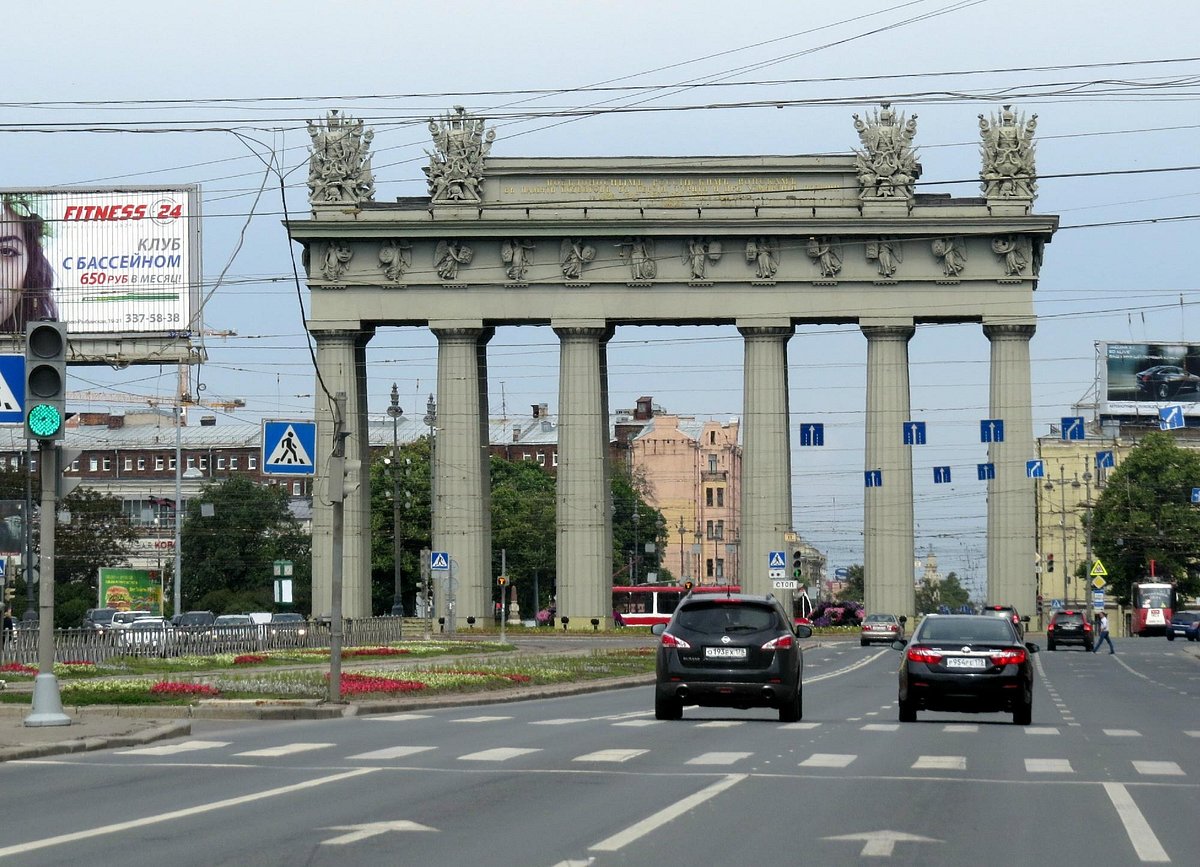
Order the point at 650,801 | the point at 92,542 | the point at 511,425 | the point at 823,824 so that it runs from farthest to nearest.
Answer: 1. the point at 511,425
2. the point at 92,542
3. the point at 650,801
4. the point at 823,824

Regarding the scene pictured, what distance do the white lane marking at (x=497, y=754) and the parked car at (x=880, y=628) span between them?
55.6 meters

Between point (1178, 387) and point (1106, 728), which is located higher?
point (1178, 387)

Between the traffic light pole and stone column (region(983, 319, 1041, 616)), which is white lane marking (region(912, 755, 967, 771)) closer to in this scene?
the traffic light pole

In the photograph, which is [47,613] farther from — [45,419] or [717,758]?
[717,758]

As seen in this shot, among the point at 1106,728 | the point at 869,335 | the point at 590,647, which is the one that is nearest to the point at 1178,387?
the point at 869,335

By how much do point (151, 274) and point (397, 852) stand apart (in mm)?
57308

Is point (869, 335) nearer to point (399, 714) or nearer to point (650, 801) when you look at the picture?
point (399, 714)

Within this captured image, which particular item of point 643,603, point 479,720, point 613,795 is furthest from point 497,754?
point 643,603

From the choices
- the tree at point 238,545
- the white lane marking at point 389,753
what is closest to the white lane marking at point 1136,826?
the white lane marking at point 389,753

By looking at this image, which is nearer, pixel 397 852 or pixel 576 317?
pixel 397 852

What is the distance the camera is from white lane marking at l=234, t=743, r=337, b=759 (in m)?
20.4

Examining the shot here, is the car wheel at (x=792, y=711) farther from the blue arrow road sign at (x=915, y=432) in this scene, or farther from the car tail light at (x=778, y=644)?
the blue arrow road sign at (x=915, y=432)

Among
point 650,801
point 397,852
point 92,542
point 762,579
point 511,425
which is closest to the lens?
point 397,852

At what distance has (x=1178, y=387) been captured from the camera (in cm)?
13812
